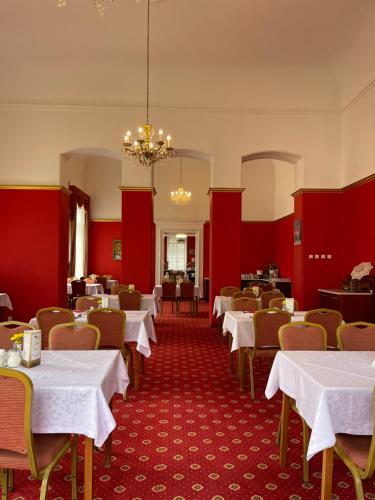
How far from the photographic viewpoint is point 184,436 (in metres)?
3.61

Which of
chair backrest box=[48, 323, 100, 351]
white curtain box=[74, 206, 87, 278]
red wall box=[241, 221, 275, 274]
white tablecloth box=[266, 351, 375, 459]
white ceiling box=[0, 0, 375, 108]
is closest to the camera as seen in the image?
white tablecloth box=[266, 351, 375, 459]

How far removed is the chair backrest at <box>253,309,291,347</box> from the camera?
15.3ft

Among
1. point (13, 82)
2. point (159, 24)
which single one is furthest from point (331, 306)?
point (13, 82)

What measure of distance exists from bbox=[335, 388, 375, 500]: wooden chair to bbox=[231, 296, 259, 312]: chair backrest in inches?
141

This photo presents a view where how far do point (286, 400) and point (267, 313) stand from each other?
1.59 metres

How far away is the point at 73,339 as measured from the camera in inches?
138

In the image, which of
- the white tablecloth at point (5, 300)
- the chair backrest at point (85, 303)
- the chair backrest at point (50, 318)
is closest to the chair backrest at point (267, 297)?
the chair backrest at point (85, 303)

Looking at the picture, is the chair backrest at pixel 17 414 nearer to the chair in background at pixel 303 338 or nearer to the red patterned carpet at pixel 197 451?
the red patterned carpet at pixel 197 451

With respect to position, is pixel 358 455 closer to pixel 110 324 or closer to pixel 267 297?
pixel 110 324

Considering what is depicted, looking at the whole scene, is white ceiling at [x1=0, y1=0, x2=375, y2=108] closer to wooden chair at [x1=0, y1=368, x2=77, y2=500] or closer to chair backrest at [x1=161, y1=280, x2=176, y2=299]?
chair backrest at [x1=161, y1=280, x2=176, y2=299]

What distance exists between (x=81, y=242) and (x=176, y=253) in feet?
20.7

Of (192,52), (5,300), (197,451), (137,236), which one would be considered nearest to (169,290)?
(137,236)

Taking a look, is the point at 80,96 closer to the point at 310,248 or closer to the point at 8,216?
the point at 8,216

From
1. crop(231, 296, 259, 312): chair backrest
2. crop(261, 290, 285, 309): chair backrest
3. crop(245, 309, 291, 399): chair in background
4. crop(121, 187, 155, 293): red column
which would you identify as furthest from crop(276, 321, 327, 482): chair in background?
crop(121, 187, 155, 293): red column
